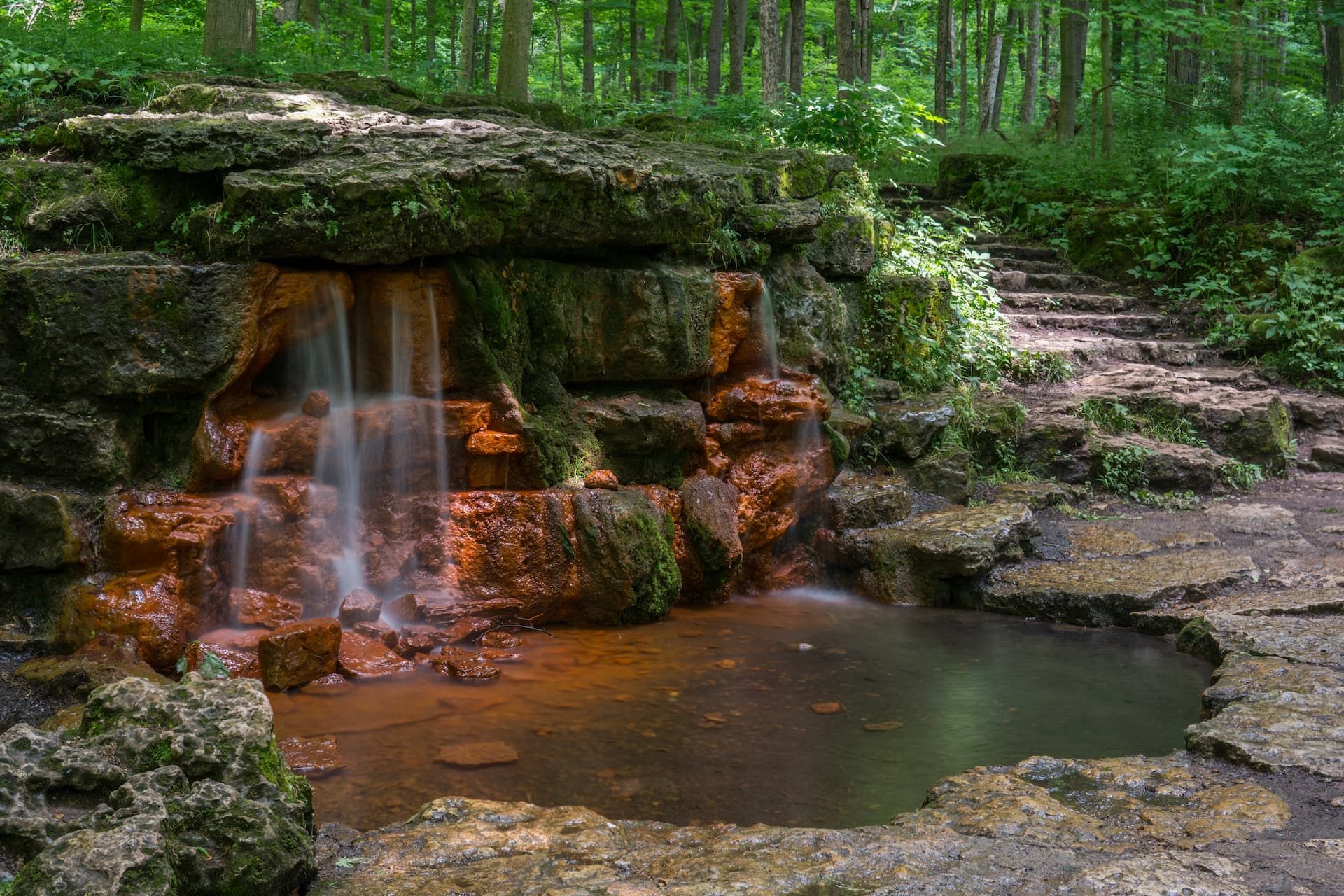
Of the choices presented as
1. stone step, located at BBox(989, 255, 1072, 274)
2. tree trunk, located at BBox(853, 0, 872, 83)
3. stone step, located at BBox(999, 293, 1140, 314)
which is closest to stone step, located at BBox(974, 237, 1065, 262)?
stone step, located at BBox(989, 255, 1072, 274)

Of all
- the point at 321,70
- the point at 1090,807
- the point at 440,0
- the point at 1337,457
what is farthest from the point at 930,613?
the point at 440,0

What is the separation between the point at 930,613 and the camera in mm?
8273

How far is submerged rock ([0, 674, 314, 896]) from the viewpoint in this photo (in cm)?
280

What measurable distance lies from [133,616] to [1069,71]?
17934mm

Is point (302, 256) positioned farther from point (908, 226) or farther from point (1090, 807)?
point (908, 226)

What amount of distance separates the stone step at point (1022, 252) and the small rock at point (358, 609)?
36.7ft

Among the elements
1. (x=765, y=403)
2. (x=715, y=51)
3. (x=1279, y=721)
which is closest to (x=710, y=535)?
(x=765, y=403)

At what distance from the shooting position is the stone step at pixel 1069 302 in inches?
548

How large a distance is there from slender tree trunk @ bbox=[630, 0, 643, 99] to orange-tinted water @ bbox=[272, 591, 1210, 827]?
47.4 feet

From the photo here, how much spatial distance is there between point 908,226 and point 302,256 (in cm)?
808

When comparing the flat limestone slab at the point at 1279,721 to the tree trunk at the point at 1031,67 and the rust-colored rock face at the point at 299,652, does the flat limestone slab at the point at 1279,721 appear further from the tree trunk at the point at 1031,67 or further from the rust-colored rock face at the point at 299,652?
the tree trunk at the point at 1031,67

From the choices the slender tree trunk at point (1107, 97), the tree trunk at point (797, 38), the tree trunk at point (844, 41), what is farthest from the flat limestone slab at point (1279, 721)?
the tree trunk at point (797, 38)

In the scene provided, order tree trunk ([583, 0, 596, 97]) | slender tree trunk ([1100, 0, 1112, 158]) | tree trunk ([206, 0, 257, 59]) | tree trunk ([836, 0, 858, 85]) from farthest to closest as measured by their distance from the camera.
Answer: tree trunk ([583, 0, 596, 97])
slender tree trunk ([1100, 0, 1112, 158])
tree trunk ([836, 0, 858, 85])
tree trunk ([206, 0, 257, 59])

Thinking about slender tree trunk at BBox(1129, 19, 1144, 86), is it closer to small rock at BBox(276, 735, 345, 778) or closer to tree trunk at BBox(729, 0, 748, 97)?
tree trunk at BBox(729, 0, 748, 97)
